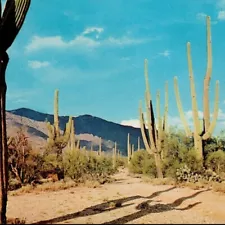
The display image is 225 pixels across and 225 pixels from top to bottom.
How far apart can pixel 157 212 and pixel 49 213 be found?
116 inches

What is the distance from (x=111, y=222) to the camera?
902 cm

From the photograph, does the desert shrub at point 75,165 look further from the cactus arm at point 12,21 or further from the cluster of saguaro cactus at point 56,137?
the cactus arm at point 12,21

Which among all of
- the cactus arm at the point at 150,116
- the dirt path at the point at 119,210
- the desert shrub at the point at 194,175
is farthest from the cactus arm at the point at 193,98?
the dirt path at the point at 119,210

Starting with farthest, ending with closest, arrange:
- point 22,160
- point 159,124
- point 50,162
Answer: point 159,124, point 50,162, point 22,160

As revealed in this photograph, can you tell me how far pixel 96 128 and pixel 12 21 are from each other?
334 ft

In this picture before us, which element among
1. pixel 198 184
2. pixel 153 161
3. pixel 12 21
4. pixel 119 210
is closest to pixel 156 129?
pixel 153 161

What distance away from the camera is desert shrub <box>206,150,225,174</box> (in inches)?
922

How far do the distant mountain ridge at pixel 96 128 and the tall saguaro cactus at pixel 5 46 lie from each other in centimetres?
8375

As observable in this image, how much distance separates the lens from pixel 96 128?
11106cm

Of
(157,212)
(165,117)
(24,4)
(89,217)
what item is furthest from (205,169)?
(24,4)

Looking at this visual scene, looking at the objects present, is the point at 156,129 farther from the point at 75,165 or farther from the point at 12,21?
the point at 12,21

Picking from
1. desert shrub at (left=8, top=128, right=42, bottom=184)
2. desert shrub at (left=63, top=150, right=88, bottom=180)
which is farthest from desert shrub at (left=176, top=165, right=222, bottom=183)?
desert shrub at (left=8, top=128, right=42, bottom=184)

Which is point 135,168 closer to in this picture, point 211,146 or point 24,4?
point 211,146

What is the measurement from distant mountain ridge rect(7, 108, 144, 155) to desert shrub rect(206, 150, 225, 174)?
228 ft
